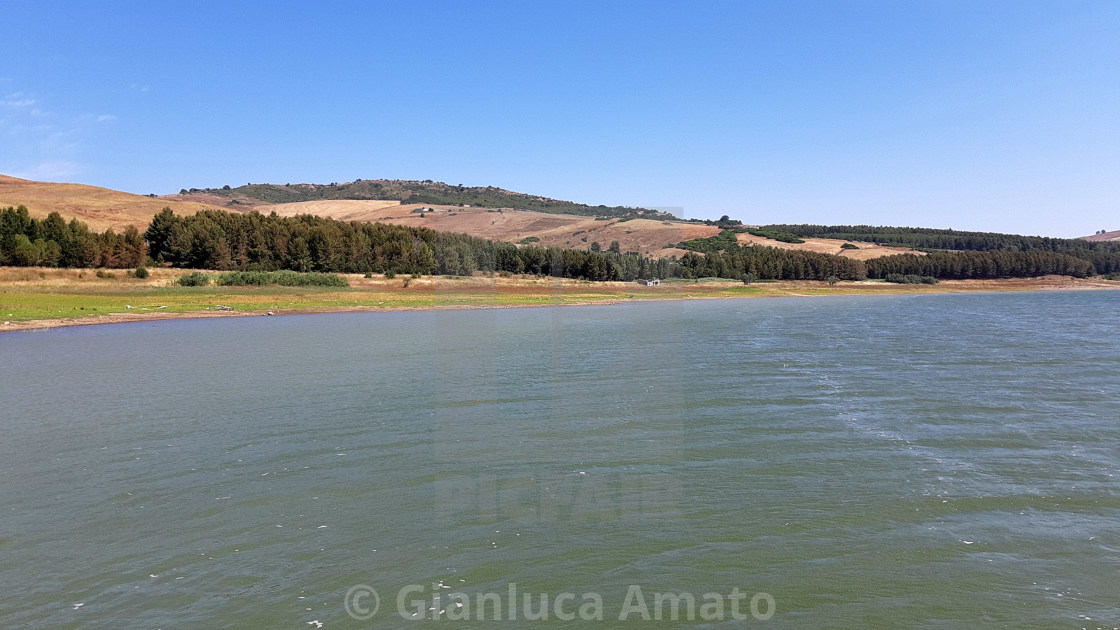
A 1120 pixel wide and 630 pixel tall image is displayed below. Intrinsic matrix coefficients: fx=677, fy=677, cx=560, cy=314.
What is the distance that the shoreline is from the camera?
170ft

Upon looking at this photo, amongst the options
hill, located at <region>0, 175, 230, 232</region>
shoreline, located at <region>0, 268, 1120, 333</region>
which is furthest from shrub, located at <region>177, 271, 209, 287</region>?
hill, located at <region>0, 175, 230, 232</region>

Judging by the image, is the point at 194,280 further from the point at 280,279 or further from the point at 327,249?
the point at 327,249

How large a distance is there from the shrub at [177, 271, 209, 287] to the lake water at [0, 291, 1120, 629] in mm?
52737

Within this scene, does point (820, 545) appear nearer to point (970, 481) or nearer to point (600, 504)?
point (600, 504)

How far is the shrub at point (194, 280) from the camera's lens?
68125 mm

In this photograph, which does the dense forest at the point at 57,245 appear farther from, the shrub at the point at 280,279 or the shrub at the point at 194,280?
the shrub at the point at 280,279

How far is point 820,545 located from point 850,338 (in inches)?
1102

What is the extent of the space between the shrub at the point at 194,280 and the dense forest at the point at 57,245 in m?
11.2

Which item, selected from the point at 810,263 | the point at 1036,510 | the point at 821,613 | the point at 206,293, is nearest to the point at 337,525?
the point at 821,613

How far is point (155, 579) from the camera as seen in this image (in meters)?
6.95

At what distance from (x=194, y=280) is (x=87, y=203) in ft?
269

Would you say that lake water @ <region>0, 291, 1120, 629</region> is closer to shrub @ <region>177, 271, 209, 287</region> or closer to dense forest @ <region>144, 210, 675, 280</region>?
shrub @ <region>177, 271, 209, 287</region>

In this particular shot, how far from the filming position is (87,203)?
129m

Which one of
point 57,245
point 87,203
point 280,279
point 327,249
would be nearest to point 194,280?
point 280,279
